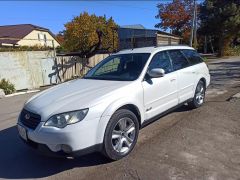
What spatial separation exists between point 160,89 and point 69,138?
83.1 inches

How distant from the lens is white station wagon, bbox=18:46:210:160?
12.7 feet

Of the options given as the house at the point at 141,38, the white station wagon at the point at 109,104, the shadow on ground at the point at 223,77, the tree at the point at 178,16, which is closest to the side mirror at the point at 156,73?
the white station wagon at the point at 109,104

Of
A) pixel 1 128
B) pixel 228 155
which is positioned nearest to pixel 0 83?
pixel 1 128

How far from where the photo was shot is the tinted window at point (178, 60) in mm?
6005

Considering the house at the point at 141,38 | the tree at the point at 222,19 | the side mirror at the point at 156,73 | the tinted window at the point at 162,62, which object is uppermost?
the tree at the point at 222,19

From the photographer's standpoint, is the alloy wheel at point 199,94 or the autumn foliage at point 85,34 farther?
the autumn foliage at point 85,34

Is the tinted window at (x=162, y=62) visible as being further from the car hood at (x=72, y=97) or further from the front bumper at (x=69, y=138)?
the front bumper at (x=69, y=138)

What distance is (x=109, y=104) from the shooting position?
4.15m

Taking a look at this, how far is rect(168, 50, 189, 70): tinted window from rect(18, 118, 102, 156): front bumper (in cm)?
268

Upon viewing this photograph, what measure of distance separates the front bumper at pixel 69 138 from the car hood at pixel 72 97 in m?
0.25

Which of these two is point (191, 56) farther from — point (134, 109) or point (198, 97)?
point (134, 109)

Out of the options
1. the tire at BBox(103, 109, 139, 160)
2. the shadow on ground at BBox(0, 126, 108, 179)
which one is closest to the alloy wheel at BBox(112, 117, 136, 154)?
the tire at BBox(103, 109, 139, 160)

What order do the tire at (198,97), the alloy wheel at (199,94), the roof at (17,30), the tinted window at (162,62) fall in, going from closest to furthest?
the tinted window at (162,62)
the tire at (198,97)
the alloy wheel at (199,94)
the roof at (17,30)

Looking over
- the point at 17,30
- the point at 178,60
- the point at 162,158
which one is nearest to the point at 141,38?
the point at 178,60
